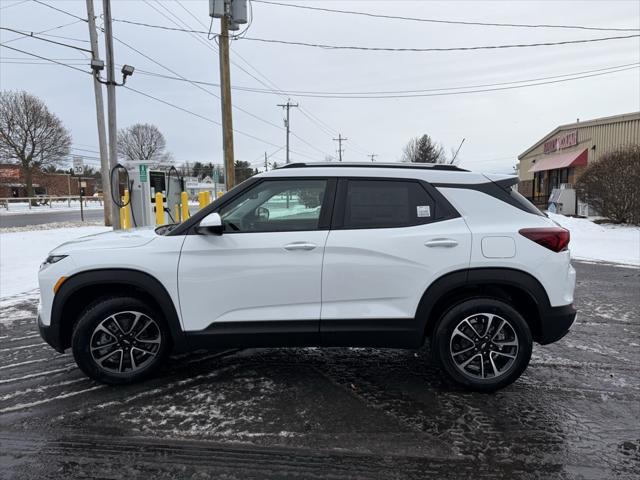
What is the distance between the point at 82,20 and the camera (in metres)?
15.7

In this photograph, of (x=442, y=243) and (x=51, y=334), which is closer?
(x=442, y=243)

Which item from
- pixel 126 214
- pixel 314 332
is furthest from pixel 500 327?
pixel 126 214

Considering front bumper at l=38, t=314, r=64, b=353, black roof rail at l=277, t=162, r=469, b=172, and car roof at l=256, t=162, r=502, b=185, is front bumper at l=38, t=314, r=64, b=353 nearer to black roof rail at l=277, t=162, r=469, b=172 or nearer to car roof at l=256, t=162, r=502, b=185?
car roof at l=256, t=162, r=502, b=185

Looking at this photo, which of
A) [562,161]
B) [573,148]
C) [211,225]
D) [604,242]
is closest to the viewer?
[211,225]

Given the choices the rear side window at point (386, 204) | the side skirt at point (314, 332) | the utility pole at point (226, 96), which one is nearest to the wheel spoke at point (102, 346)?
the side skirt at point (314, 332)

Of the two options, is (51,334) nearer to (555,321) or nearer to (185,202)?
(555,321)

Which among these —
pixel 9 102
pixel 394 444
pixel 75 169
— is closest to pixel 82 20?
pixel 75 169

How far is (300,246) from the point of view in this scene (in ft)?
11.5

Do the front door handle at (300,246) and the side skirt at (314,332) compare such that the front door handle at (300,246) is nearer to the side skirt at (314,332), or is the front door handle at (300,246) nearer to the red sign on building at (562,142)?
the side skirt at (314,332)

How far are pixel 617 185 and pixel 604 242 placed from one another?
13.6 feet

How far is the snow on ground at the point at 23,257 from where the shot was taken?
7845 millimetres

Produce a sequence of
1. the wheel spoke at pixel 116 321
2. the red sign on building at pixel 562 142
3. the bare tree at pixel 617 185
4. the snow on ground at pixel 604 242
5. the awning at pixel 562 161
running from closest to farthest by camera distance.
Result: the wheel spoke at pixel 116 321, the snow on ground at pixel 604 242, the bare tree at pixel 617 185, the awning at pixel 562 161, the red sign on building at pixel 562 142

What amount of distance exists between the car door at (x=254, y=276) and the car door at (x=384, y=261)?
4.7 inches

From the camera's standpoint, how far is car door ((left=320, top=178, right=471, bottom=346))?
138 inches
